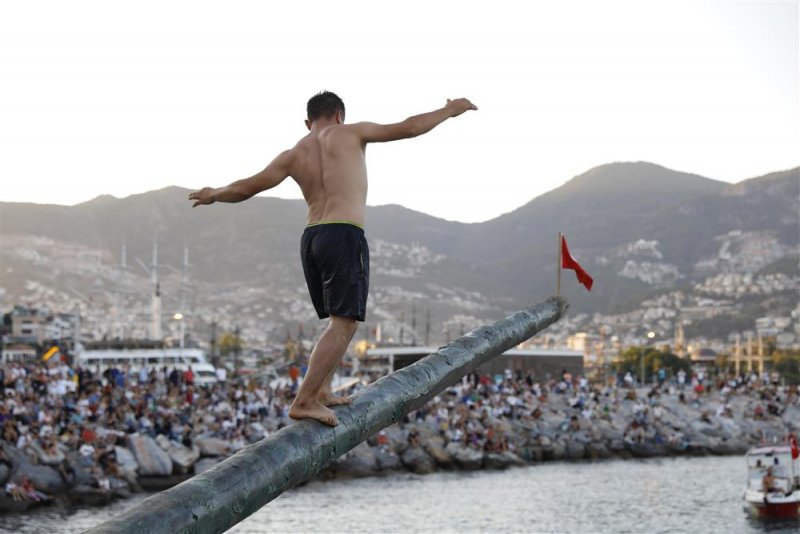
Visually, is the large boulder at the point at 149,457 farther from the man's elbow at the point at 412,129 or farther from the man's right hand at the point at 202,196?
the man's elbow at the point at 412,129

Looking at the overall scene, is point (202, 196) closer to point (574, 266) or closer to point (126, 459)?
point (574, 266)

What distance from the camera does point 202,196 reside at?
→ 634 centimetres

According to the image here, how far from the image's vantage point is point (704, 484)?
2055 inches

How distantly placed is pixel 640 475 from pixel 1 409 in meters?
32.3

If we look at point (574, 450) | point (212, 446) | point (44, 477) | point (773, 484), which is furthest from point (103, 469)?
point (574, 450)

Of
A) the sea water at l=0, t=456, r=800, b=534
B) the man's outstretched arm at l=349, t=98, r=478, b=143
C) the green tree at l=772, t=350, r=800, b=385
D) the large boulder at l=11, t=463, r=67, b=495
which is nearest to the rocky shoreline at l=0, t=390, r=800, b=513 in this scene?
the large boulder at l=11, t=463, r=67, b=495

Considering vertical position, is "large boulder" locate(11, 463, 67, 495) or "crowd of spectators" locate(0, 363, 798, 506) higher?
"crowd of spectators" locate(0, 363, 798, 506)

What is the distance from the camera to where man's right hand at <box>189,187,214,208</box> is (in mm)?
6324

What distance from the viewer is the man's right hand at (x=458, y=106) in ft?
20.2

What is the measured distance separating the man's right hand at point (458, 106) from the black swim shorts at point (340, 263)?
2.76 feet

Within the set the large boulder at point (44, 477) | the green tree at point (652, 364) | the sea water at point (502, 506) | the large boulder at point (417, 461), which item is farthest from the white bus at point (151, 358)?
the green tree at point (652, 364)

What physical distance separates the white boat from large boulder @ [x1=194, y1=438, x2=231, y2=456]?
65.2ft

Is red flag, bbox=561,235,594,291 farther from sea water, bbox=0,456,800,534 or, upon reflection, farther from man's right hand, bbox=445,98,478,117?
sea water, bbox=0,456,800,534

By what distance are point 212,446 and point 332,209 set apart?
38602 millimetres
